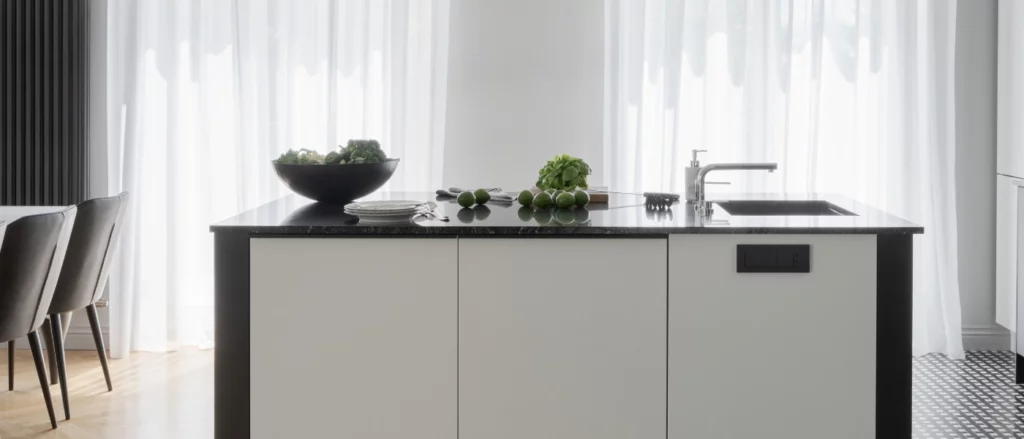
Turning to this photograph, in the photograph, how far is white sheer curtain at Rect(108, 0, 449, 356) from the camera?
16.1ft

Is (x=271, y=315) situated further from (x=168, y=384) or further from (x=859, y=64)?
(x=859, y=64)

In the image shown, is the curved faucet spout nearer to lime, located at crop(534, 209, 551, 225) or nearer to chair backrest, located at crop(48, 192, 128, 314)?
lime, located at crop(534, 209, 551, 225)

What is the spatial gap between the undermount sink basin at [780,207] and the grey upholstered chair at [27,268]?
2.31m

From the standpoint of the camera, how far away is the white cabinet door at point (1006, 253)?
4.53 metres

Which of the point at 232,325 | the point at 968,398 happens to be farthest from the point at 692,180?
the point at 968,398

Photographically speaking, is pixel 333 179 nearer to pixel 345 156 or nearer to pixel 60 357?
pixel 345 156

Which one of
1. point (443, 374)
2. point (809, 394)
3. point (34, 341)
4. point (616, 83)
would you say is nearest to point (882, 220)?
point (809, 394)

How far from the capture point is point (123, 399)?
4.21m

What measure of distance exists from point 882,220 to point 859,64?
7.97ft

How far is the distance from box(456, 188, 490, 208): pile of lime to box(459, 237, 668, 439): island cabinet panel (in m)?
0.48

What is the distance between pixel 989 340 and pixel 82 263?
4.29 m

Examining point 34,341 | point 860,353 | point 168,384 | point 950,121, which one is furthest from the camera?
point 950,121

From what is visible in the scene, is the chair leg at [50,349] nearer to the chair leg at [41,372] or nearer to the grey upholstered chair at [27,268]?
the chair leg at [41,372]

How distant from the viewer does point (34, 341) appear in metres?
3.79
